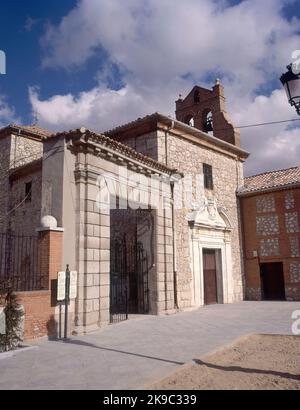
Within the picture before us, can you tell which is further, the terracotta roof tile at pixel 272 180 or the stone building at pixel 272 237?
the terracotta roof tile at pixel 272 180

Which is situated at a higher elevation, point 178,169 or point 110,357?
point 178,169

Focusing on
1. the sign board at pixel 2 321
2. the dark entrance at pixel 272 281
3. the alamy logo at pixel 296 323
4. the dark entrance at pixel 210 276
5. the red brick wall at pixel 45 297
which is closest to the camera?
the sign board at pixel 2 321

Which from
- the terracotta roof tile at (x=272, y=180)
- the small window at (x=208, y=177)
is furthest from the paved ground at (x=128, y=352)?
the terracotta roof tile at (x=272, y=180)

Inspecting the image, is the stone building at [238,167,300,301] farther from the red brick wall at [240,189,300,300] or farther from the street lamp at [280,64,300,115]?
the street lamp at [280,64,300,115]

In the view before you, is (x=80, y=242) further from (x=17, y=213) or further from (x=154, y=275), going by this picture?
(x=17, y=213)

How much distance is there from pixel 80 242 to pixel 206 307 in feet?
23.0

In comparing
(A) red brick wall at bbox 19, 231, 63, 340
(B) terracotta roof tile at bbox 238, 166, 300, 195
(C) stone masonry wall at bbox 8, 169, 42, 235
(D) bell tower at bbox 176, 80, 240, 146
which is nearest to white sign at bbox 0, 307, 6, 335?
(A) red brick wall at bbox 19, 231, 63, 340

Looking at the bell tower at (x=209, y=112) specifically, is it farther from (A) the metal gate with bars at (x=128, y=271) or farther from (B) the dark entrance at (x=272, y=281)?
(A) the metal gate with bars at (x=128, y=271)

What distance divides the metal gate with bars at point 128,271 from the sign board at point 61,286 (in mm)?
3784

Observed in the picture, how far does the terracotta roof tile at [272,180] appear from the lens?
16.9 metres

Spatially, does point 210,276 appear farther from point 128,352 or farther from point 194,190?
point 128,352

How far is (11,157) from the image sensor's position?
15.8m

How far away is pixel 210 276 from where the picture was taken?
1559cm
